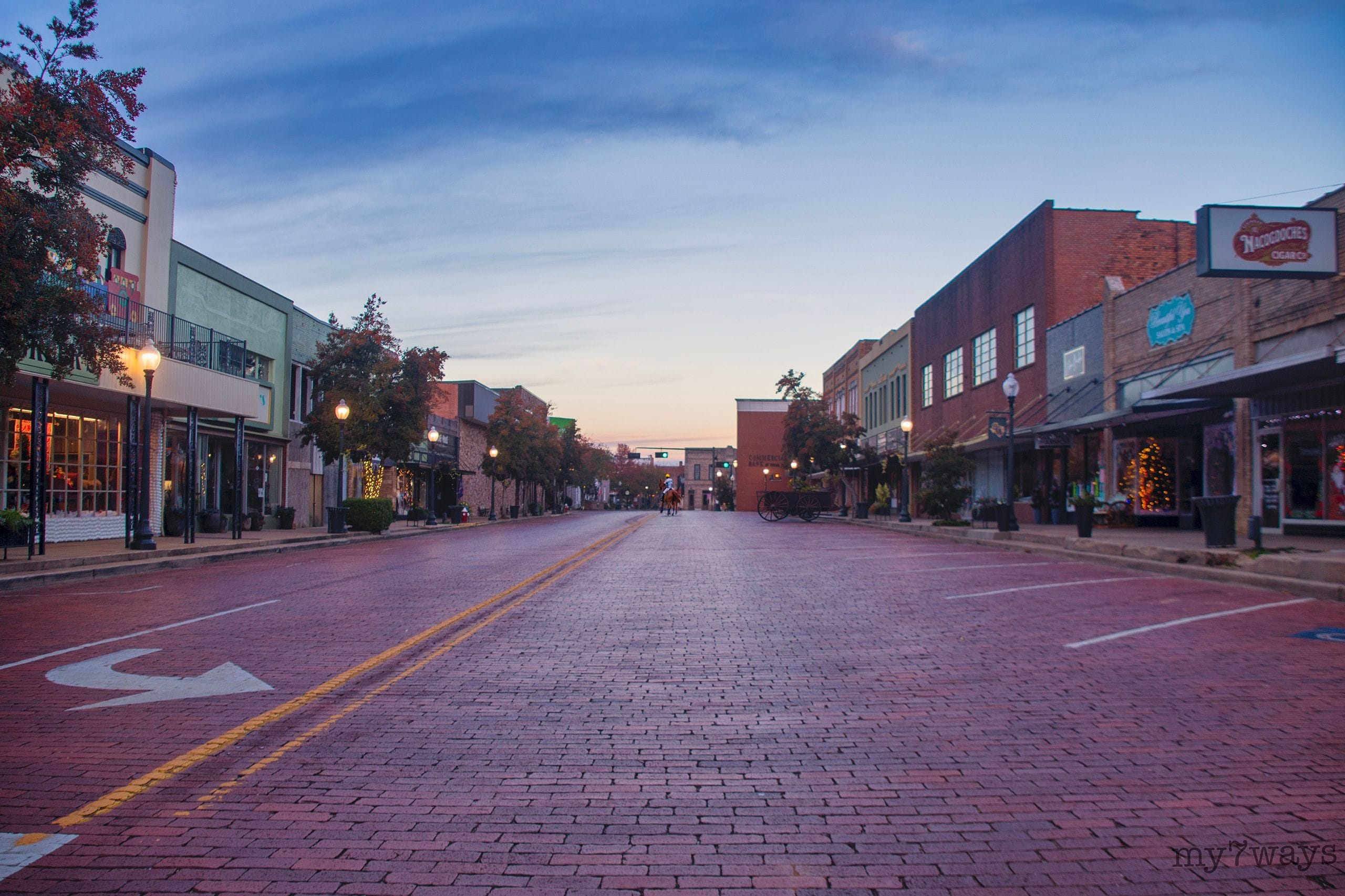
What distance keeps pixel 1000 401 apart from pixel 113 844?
37.2 m

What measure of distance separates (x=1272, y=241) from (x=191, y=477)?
82.6ft

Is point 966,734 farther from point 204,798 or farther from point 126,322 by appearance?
point 126,322

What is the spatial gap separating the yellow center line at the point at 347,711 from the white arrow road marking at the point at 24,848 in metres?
0.47

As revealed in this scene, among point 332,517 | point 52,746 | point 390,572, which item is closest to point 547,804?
point 52,746

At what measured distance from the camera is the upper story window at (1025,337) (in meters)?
34.8

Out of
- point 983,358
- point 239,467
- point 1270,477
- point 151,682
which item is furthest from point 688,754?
point 983,358

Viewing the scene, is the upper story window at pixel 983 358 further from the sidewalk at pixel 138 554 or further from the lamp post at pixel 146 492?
the lamp post at pixel 146 492

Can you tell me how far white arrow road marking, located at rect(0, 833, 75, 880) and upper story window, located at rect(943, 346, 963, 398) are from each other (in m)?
42.4

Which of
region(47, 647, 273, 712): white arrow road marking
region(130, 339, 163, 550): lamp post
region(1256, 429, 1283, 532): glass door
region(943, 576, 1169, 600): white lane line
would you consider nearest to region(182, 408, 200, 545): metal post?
region(130, 339, 163, 550): lamp post

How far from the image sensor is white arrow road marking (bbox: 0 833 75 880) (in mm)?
3693

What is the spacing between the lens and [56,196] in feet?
49.6

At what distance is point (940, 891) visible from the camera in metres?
3.52

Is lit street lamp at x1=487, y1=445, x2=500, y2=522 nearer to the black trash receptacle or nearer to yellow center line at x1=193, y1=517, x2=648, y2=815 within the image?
the black trash receptacle

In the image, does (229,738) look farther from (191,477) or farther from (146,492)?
(191,477)
